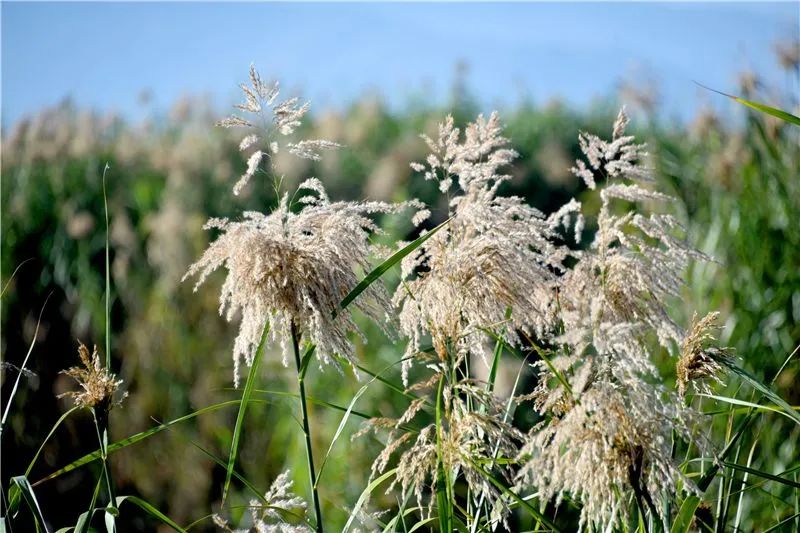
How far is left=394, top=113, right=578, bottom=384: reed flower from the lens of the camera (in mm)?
1954

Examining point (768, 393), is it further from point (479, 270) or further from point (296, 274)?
point (296, 274)

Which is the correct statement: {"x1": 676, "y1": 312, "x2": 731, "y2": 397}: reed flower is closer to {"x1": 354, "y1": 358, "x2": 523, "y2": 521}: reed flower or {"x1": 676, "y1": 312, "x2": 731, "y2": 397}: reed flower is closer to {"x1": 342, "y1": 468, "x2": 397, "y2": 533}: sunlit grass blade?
{"x1": 354, "y1": 358, "x2": 523, "y2": 521}: reed flower

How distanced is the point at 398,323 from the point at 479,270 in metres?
0.41

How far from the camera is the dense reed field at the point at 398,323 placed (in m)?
1.87

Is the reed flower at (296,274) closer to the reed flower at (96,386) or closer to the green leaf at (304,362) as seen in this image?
the green leaf at (304,362)

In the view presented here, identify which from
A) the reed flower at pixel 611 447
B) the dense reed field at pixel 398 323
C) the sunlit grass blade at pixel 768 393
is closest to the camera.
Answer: the reed flower at pixel 611 447

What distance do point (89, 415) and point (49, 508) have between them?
2.14ft

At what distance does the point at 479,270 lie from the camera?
1965 millimetres

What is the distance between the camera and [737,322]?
17.4 ft

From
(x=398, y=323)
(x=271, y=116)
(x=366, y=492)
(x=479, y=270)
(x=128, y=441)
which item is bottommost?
(x=366, y=492)

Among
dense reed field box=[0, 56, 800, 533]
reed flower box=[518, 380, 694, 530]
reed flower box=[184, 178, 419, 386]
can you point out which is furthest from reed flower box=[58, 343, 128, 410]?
reed flower box=[518, 380, 694, 530]

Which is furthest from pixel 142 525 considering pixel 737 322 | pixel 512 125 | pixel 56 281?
pixel 512 125

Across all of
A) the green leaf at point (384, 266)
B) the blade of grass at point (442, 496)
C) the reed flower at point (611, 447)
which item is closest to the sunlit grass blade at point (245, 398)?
the green leaf at point (384, 266)

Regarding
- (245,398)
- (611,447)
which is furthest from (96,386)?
(611,447)
